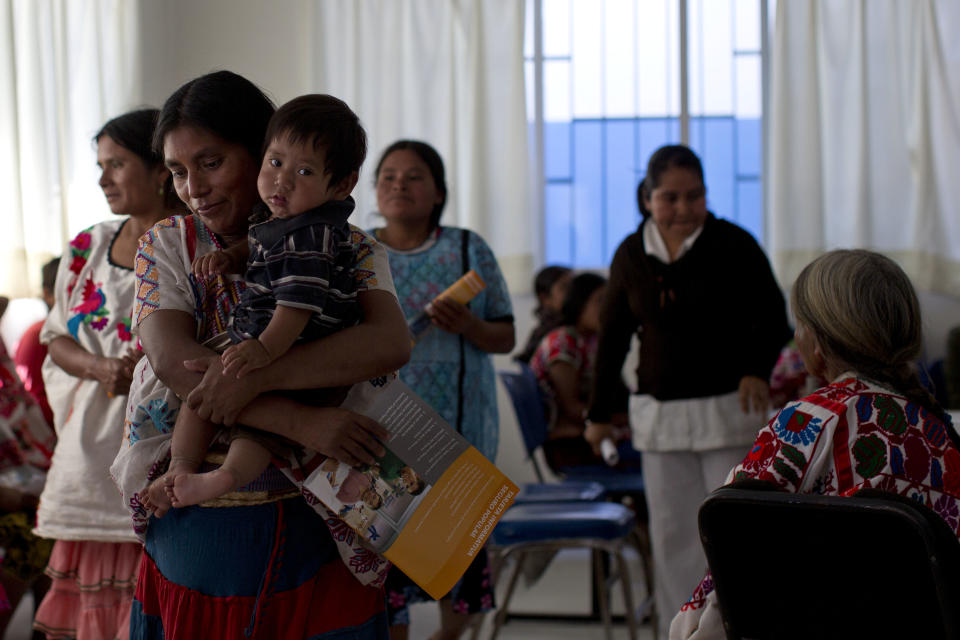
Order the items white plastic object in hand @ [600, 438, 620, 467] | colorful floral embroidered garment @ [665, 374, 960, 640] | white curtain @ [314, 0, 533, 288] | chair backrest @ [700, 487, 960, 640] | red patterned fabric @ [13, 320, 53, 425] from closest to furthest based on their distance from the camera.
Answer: chair backrest @ [700, 487, 960, 640] < colorful floral embroidered garment @ [665, 374, 960, 640] < white plastic object in hand @ [600, 438, 620, 467] < red patterned fabric @ [13, 320, 53, 425] < white curtain @ [314, 0, 533, 288]

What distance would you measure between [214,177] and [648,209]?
1874mm

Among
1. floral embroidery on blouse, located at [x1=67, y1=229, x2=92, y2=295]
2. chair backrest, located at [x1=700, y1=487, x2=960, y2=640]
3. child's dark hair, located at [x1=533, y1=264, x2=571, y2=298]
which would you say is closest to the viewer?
chair backrest, located at [x1=700, y1=487, x2=960, y2=640]

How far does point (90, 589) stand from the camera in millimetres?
2064

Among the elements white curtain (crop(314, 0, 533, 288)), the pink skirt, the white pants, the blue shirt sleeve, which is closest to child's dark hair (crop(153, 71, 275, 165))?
the pink skirt

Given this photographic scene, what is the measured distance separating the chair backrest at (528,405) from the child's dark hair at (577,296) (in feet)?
1.61

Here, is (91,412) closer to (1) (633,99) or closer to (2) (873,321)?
(2) (873,321)

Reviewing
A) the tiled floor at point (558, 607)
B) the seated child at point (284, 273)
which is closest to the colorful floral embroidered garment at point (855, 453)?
the seated child at point (284, 273)

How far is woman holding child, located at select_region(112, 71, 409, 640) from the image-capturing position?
121cm

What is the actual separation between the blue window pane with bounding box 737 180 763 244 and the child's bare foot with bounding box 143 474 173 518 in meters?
4.69

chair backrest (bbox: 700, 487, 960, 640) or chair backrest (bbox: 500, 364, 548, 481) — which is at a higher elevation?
chair backrest (bbox: 700, 487, 960, 640)

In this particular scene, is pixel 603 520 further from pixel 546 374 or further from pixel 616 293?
pixel 546 374

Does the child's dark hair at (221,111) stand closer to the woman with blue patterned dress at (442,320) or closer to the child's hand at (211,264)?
the child's hand at (211,264)

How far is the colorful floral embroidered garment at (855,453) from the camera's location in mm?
1440

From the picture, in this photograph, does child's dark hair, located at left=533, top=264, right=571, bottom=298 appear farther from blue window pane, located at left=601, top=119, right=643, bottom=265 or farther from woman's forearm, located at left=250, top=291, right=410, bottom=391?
woman's forearm, located at left=250, top=291, right=410, bottom=391
